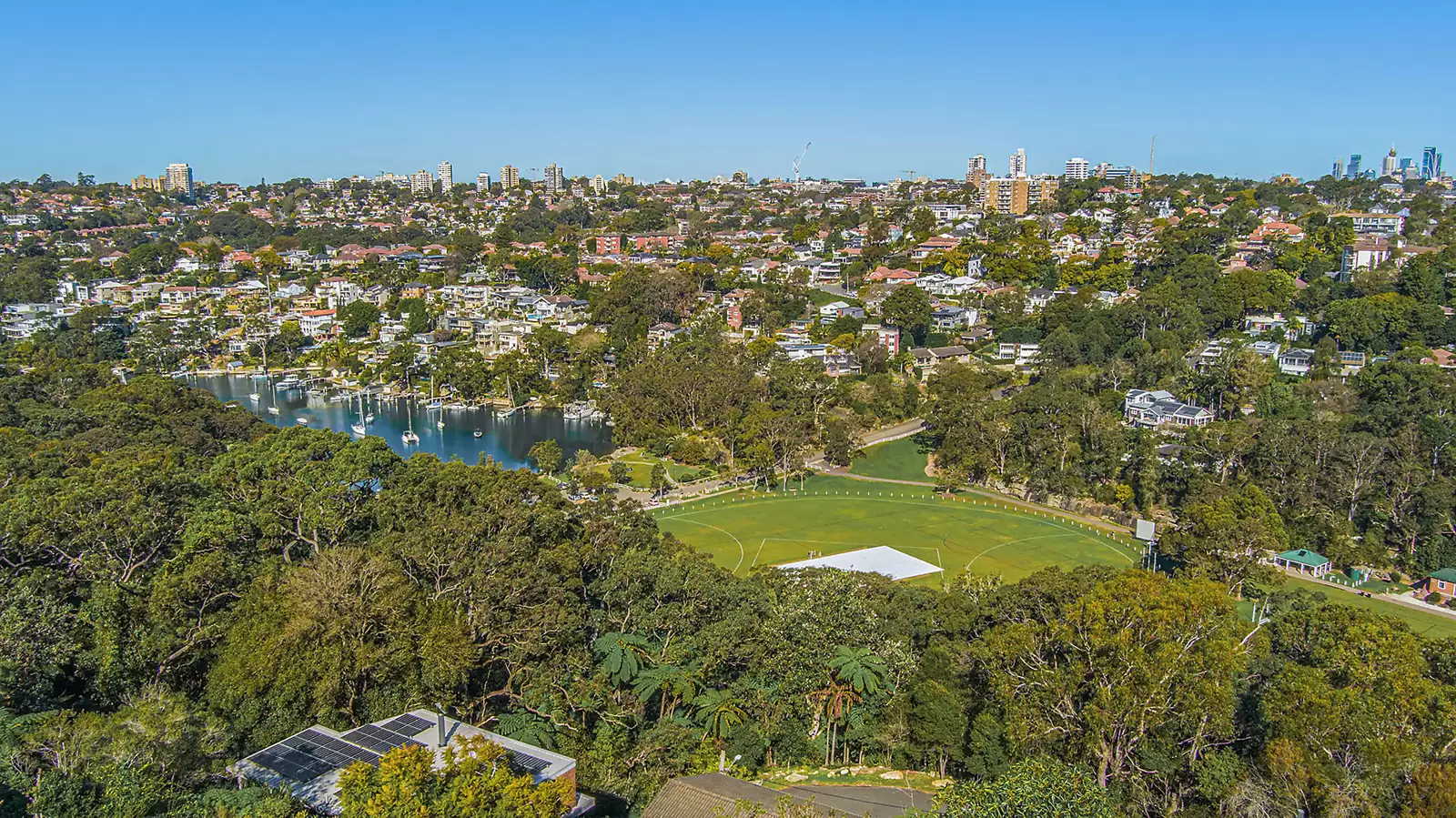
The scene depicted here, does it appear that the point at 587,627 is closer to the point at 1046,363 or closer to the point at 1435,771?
the point at 1435,771

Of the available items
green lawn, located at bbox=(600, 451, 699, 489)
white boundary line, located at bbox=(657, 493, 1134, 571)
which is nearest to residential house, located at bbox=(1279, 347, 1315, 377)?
white boundary line, located at bbox=(657, 493, 1134, 571)

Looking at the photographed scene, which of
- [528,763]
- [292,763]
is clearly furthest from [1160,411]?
[292,763]

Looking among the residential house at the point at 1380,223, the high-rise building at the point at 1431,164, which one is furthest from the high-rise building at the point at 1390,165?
the residential house at the point at 1380,223

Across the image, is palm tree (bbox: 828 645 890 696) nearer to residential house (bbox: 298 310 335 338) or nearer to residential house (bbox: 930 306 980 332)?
residential house (bbox: 930 306 980 332)

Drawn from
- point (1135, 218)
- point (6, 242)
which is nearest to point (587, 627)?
point (1135, 218)

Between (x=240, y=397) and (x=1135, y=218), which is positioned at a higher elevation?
(x=1135, y=218)

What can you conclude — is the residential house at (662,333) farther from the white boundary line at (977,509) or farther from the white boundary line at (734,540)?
the white boundary line at (734,540)

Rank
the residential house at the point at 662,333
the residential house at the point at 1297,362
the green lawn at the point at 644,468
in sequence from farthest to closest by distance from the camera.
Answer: the residential house at the point at 662,333 → the residential house at the point at 1297,362 → the green lawn at the point at 644,468
